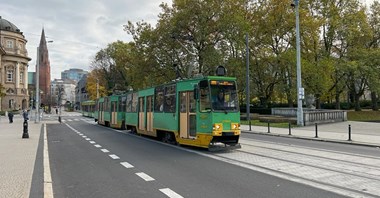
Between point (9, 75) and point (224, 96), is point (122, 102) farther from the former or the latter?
point (9, 75)

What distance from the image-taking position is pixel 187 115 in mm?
14891

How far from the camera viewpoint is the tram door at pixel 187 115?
14542mm

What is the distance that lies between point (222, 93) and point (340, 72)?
112 feet

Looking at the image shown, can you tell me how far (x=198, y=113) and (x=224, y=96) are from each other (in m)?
1.22

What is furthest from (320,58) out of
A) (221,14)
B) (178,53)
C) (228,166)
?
(228,166)

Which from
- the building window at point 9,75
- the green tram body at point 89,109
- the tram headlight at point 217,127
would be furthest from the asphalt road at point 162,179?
the building window at point 9,75

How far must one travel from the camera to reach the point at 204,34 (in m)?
39.4

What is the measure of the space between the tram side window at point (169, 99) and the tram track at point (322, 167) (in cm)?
397

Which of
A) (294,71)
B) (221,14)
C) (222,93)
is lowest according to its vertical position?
(222,93)

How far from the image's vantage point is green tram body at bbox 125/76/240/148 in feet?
44.5

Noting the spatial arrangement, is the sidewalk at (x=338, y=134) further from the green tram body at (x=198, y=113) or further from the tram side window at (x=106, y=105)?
the tram side window at (x=106, y=105)

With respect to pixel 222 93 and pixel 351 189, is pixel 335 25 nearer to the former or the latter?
pixel 222 93

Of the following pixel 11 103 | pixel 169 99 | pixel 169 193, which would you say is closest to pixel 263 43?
pixel 169 99

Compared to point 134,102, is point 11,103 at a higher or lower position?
higher
